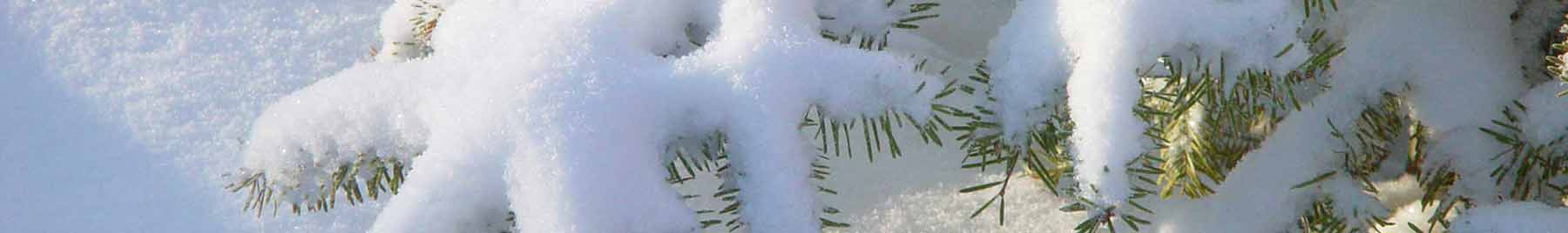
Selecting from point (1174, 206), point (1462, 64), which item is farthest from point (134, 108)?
point (1462, 64)

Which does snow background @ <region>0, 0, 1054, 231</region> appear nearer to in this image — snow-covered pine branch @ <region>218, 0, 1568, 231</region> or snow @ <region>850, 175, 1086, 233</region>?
snow @ <region>850, 175, 1086, 233</region>

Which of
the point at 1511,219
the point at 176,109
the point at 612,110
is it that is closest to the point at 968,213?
the point at 1511,219

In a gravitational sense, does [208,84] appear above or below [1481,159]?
above

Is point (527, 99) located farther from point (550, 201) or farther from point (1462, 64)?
point (1462, 64)

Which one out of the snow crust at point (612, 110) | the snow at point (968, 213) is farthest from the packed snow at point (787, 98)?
the snow at point (968, 213)

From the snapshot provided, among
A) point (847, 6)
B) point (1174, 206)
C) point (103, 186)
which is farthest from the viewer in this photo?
point (103, 186)

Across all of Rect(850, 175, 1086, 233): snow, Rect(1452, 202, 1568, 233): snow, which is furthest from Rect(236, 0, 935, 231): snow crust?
Rect(850, 175, 1086, 233): snow

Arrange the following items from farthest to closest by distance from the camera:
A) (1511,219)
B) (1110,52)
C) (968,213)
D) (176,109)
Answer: (176,109), (968,213), (1511,219), (1110,52)

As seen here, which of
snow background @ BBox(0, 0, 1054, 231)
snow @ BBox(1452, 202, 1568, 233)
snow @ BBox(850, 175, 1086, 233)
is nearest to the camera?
snow @ BBox(1452, 202, 1568, 233)

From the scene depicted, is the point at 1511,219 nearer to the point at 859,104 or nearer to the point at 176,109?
the point at 859,104
